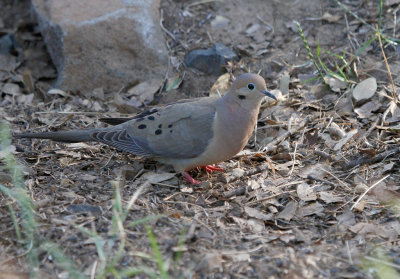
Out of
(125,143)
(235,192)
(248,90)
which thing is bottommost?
(235,192)

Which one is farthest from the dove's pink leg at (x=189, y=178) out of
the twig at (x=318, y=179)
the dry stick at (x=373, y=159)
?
the dry stick at (x=373, y=159)

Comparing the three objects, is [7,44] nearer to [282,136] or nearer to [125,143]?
[125,143]

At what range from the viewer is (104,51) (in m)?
5.64

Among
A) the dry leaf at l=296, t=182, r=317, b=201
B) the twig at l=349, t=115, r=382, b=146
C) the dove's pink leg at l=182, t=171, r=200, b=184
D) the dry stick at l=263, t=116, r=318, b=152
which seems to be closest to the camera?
the dry leaf at l=296, t=182, r=317, b=201

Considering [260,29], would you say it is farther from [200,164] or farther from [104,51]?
[200,164]

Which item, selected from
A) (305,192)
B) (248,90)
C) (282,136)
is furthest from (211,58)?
(305,192)

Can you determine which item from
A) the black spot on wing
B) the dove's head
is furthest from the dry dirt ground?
the dove's head

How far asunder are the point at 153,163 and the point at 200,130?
613 mm

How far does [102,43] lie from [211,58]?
113 cm

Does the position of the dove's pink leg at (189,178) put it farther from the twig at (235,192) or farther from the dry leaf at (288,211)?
the dry leaf at (288,211)

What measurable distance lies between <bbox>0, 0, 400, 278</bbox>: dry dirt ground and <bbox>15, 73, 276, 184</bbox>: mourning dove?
20 centimetres

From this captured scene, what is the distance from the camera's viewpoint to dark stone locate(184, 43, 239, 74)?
5.60 meters

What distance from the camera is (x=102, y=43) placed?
5.62 meters

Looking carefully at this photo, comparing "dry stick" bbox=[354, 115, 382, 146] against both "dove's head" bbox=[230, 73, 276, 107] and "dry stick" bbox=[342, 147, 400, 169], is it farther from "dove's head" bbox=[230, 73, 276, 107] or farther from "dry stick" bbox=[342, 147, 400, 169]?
"dove's head" bbox=[230, 73, 276, 107]
